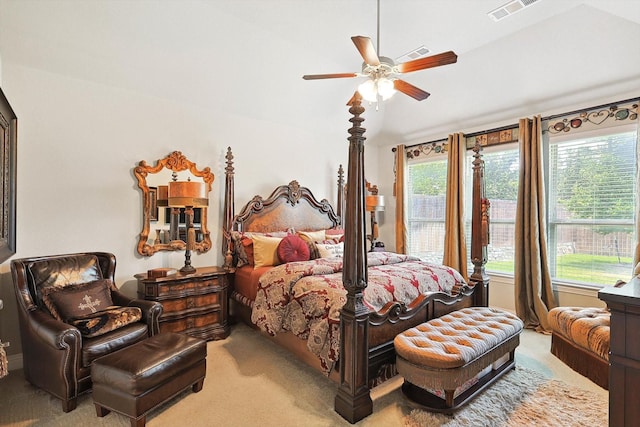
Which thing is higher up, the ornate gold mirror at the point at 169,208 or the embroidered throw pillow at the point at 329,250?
the ornate gold mirror at the point at 169,208

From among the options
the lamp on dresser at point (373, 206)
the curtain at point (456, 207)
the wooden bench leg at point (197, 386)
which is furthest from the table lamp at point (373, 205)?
the wooden bench leg at point (197, 386)

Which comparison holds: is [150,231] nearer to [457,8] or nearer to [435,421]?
[435,421]

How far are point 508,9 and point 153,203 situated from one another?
4183 mm

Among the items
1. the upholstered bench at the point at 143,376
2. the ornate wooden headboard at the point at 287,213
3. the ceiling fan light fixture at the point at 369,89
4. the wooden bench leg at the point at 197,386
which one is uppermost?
the ceiling fan light fixture at the point at 369,89

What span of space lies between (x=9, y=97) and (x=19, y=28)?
61cm

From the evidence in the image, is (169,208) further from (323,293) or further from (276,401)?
(276,401)

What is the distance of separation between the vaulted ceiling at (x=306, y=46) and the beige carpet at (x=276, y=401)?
2969mm

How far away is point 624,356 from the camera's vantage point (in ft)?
4.03

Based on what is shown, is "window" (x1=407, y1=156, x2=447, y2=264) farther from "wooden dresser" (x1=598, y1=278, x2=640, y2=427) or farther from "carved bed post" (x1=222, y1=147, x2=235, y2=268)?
"wooden dresser" (x1=598, y1=278, x2=640, y2=427)

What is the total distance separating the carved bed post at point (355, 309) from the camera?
217 centimetres

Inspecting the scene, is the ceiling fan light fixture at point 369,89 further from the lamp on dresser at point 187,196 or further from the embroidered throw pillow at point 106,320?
the embroidered throw pillow at point 106,320

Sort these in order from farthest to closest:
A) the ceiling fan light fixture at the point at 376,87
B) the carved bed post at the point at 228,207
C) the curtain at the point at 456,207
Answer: the curtain at the point at 456,207 → the carved bed post at the point at 228,207 → the ceiling fan light fixture at the point at 376,87

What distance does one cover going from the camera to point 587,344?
2408mm

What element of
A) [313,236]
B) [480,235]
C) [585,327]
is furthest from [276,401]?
[480,235]
